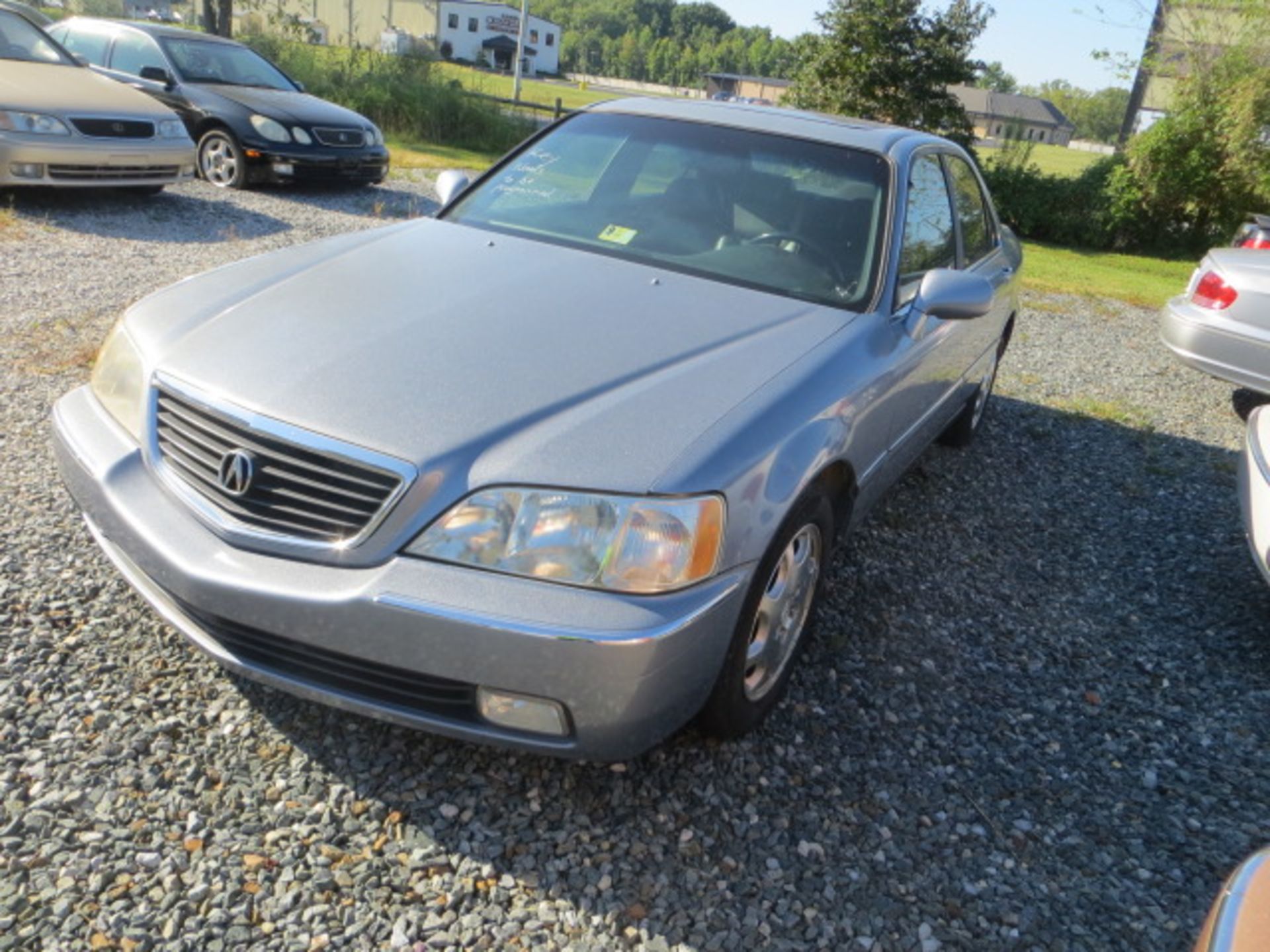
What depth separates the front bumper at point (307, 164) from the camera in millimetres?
9867

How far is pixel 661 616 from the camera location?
2.10m

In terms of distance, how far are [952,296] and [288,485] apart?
2.21 metres

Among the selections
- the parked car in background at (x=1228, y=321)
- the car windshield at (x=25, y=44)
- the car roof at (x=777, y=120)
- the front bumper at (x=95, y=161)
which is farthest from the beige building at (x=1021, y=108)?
the car roof at (x=777, y=120)

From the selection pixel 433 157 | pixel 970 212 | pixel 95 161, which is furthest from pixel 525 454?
pixel 433 157

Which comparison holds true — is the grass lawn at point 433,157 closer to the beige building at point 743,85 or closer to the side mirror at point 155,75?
the side mirror at point 155,75

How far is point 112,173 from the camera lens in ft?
26.9

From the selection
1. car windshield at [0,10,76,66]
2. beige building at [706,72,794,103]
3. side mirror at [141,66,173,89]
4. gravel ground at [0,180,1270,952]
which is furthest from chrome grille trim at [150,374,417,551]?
beige building at [706,72,794,103]

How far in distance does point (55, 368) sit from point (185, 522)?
10.4ft

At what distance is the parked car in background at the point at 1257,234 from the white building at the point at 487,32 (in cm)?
8597

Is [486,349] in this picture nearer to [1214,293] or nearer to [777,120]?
[777,120]

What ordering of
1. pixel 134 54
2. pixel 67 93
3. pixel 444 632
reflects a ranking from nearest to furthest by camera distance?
pixel 444 632
pixel 67 93
pixel 134 54

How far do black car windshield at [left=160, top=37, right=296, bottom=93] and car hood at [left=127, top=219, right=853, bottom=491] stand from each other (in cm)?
831

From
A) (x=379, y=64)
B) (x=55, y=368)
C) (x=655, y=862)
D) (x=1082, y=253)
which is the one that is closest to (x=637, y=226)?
(x=655, y=862)

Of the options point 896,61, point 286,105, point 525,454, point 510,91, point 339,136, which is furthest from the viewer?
point 510,91
